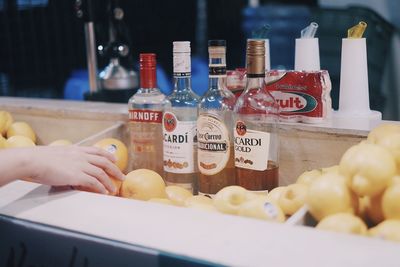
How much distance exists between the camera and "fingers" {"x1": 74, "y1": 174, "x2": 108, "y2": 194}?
104cm

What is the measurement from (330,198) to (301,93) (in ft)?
1.48

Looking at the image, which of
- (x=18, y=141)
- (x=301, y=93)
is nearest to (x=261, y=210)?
(x=301, y=93)

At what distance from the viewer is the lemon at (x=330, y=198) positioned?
33.7 inches

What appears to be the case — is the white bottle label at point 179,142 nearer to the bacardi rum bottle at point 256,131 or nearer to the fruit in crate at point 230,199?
the bacardi rum bottle at point 256,131

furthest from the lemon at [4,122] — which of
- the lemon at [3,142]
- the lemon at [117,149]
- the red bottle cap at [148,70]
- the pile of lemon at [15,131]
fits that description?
the red bottle cap at [148,70]

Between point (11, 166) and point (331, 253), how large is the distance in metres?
0.61

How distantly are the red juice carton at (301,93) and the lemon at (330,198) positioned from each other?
0.40 metres

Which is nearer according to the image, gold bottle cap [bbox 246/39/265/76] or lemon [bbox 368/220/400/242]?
lemon [bbox 368/220/400/242]

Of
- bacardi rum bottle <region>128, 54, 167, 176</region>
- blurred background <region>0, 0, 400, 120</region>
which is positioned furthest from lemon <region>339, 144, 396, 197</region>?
blurred background <region>0, 0, 400, 120</region>

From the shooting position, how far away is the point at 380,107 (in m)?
3.10

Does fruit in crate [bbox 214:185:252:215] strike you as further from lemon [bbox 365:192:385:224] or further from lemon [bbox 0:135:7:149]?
lemon [bbox 0:135:7:149]

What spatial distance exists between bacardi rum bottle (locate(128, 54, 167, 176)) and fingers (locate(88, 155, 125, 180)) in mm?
218

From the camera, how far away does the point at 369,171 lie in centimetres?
83

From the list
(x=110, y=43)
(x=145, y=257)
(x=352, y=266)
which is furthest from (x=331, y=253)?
(x=110, y=43)
